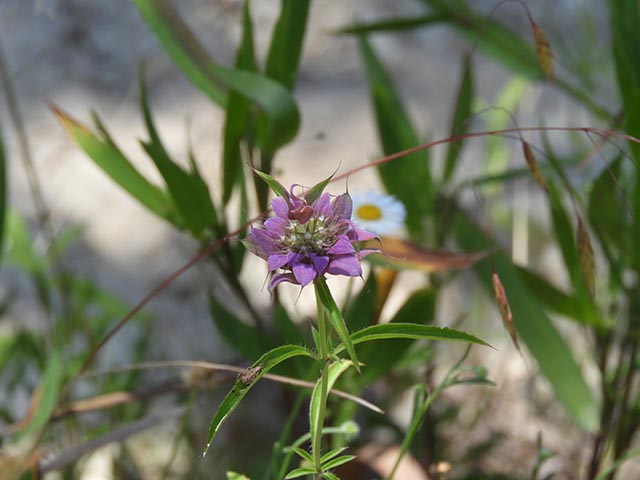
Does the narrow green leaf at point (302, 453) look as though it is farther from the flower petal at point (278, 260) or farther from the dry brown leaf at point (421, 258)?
the dry brown leaf at point (421, 258)

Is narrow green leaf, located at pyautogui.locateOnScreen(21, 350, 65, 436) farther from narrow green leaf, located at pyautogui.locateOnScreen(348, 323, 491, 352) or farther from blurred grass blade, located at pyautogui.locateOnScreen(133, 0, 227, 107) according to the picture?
narrow green leaf, located at pyautogui.locateOnScreen(348, 323, 491, 352)

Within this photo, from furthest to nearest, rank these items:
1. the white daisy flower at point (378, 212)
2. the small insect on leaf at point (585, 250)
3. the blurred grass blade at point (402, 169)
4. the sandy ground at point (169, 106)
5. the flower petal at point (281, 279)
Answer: the sandy ground at point (169, 106) < the blurred grass blade at point (402, 169) < the white daisy flower at point (378, 212) < the small insect on leaf at point (585, 250) < the flower petal at point (281, 279)

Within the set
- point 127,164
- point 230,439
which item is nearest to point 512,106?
point 230,439

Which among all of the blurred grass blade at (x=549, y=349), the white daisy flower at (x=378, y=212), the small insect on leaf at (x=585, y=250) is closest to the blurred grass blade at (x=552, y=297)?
the blurred grass blade at (x=549, y=349)

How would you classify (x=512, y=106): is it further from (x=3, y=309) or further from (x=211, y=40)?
(x=3, y=309)

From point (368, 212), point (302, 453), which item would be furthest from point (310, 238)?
point (368, 212)

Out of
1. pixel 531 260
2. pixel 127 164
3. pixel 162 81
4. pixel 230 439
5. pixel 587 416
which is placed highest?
pixel 162 81

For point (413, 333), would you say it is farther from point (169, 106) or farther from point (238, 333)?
point (169, 106)
